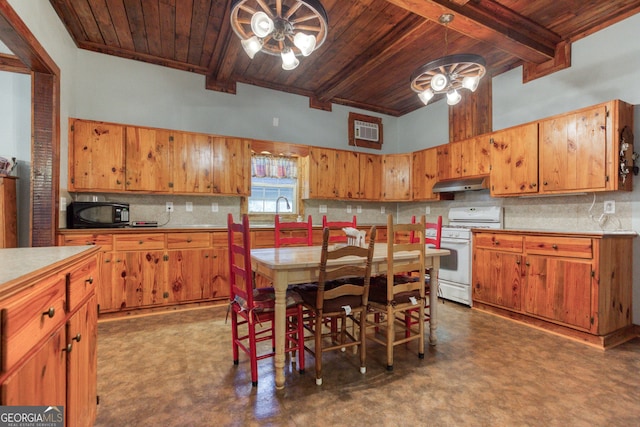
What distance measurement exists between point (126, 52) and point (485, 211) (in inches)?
195

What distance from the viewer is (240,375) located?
82.0 inches

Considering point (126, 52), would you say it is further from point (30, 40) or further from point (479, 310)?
point (479, 310)

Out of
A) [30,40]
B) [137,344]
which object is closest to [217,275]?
[137,344]

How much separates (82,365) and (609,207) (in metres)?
4.30

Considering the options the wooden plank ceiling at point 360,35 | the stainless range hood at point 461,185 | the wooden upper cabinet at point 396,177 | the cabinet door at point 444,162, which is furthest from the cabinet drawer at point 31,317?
the wooden upper cabinet at point 396,177

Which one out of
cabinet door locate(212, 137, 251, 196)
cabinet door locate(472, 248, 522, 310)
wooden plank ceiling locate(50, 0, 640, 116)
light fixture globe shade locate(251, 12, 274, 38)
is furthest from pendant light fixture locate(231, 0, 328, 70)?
cabinet door locate(472, 248, 522, 310)

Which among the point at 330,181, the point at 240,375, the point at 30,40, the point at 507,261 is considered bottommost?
the point at 240,375

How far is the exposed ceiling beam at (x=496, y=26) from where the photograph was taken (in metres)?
2.52

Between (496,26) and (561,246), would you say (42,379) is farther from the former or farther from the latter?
(496,26)

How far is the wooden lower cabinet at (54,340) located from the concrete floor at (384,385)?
1.66 ft

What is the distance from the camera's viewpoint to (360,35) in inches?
129

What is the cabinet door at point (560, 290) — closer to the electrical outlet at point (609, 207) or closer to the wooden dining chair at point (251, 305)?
the electrical outlet at point (609, 207)

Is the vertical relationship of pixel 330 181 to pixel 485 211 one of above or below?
above
